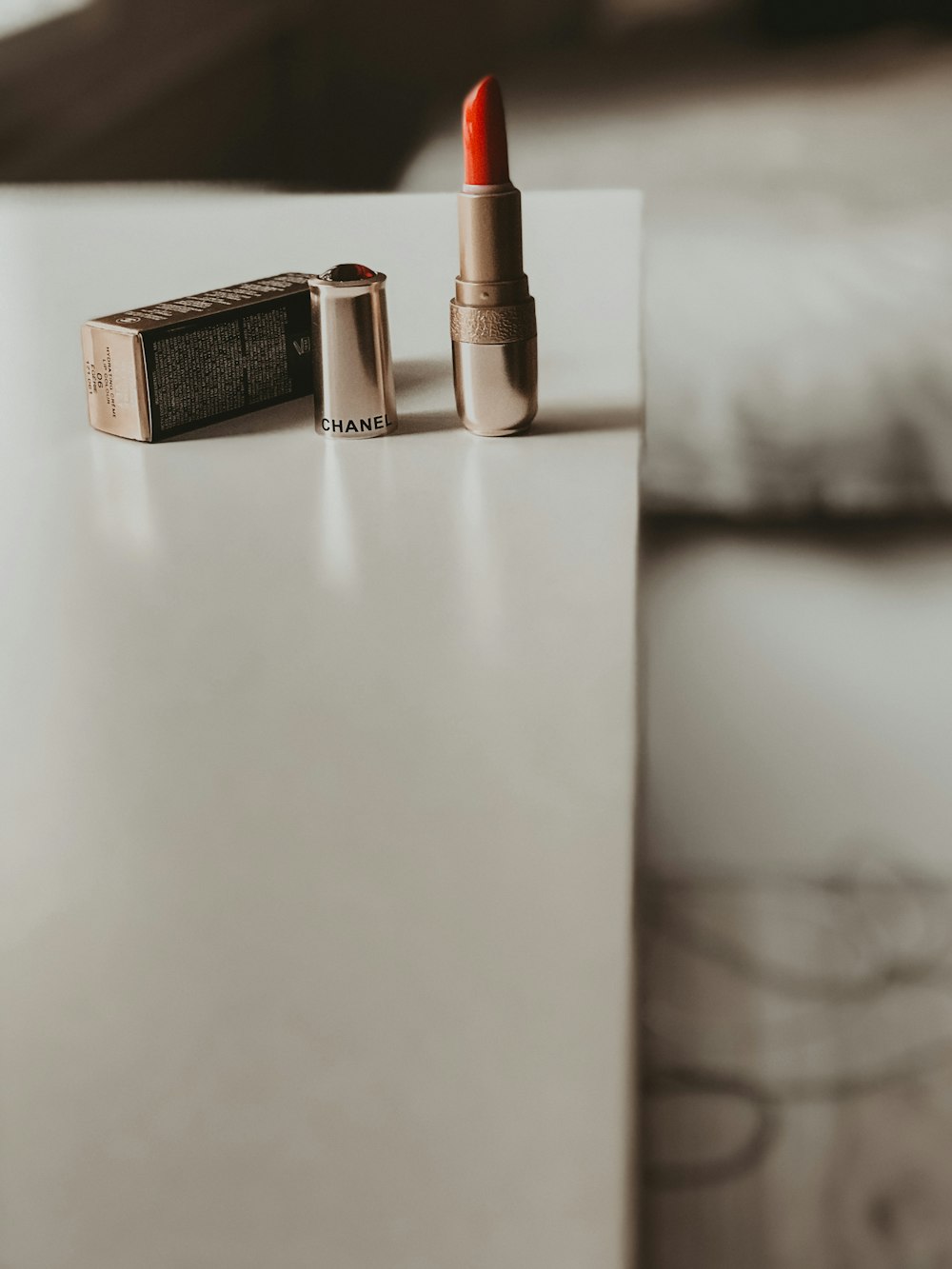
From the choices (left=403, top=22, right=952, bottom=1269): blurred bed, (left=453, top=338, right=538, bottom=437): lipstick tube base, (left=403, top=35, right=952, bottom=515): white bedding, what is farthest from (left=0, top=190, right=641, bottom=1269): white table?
(left=403, top=35, right=952, bottom=515): white bedding

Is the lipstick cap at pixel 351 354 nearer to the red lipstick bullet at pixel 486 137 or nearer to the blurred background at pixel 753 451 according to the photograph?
the red lipstick bullet at pixel 486 137

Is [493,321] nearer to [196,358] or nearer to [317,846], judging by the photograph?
[196,358]

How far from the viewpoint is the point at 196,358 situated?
0.61 meters

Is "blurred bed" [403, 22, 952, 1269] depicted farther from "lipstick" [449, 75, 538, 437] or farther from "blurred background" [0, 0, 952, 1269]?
"lipstick" [449, 75, 538, 437]

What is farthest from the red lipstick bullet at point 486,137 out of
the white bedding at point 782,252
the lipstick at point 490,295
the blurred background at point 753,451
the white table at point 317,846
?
the white bedding at point 782,252

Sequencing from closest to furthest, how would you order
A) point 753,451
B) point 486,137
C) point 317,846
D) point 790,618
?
point 317,846, point 486,137, point 790,618, point 753,451

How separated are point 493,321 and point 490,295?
0.4 inches

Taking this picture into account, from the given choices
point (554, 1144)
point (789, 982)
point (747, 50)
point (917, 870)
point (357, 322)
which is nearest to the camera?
point (554, 1144)

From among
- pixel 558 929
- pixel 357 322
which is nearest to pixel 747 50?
pixel 357 322

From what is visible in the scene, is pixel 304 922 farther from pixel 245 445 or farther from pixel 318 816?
pixel 245 445

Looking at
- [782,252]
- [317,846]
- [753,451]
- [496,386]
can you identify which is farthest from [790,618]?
[317,846]

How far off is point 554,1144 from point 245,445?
1.41ft

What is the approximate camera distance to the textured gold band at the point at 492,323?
575 millimetres

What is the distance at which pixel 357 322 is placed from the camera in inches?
22.9
